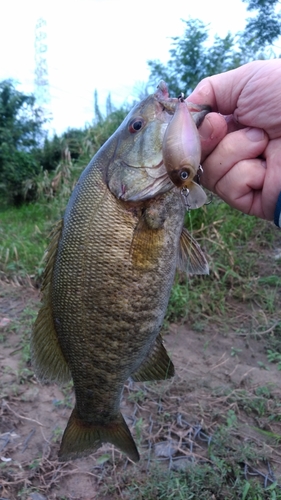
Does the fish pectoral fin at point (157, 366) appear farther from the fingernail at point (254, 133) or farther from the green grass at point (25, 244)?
the green grass at point (25, 244)

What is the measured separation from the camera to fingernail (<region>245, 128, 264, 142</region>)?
6.31ft

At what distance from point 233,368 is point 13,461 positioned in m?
1.79

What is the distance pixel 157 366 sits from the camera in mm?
1661

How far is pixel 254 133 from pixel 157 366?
1116 mm

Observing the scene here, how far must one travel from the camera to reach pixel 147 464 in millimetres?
2414

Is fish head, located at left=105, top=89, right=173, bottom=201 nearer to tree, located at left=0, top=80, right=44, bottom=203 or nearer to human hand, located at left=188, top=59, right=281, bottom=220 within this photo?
human hand, located at left=188, top=59, right=281, bottom=220

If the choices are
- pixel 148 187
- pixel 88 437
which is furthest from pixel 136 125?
pixel 88 437

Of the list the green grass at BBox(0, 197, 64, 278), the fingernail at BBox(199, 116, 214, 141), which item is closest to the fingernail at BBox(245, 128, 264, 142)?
the fingernail at BBox(199, 116, 214, 141)

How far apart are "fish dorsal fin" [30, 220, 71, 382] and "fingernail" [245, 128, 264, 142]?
98 centimetres

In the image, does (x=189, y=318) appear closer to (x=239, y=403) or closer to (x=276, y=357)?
(x=276, y=357)

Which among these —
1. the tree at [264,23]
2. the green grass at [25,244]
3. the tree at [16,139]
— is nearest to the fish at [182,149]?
the green grass at [25,244]

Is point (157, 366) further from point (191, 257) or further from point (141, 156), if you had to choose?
point (141, 156)

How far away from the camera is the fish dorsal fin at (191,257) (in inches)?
62.5

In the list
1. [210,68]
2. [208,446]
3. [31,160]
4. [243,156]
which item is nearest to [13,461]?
[208,446]
